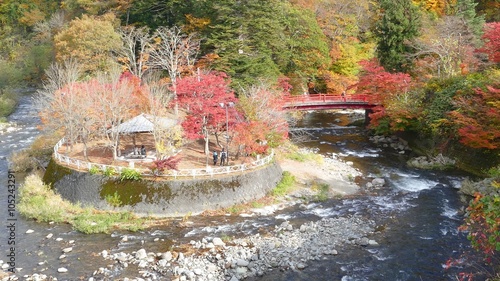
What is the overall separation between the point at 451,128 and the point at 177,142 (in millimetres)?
19961

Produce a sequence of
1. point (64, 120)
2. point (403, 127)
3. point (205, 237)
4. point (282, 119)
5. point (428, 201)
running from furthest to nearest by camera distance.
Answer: point (403, 127) → point (282, 119) → point (64, 120) → point (428, 201) → point (205, 237)

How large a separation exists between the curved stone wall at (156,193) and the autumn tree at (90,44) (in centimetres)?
2035

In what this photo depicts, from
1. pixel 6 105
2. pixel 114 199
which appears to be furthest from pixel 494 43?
pixel 6 105

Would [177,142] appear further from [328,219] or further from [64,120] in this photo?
[328,219]

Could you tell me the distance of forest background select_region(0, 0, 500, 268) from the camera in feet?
100

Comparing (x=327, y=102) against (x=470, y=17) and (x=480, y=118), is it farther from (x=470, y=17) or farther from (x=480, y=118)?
(x=470, y=17)

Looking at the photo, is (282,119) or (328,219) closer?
(328,219)

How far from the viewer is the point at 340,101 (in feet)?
136

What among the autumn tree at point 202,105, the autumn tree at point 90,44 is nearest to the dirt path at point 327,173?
the autumn tree at point 202,105

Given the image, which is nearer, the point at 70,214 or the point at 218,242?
the point at 218,242

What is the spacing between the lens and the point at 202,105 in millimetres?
25312

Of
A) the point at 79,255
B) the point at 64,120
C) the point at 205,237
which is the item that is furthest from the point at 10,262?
the point at 64,120

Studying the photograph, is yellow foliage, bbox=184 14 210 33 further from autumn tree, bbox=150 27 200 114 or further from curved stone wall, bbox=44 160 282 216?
curved stone wall, bbox=44 160 282 216

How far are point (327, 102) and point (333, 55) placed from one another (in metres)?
10.3
